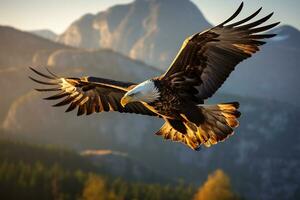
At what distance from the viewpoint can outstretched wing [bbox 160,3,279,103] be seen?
8.62 meters

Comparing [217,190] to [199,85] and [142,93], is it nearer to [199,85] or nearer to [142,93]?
[199,85]

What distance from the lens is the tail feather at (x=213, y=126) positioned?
9.38 metres

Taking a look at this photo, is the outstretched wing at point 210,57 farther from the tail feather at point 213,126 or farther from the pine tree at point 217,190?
the pine tree at point 217,190

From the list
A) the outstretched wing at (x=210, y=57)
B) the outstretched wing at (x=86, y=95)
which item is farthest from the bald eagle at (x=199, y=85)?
the outstretched wing at (x=86, y=95)

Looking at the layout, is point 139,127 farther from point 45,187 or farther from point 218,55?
point 218,55

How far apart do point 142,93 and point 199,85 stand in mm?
1177

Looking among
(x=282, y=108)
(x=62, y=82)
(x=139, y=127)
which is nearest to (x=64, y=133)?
(x=139, y=127)

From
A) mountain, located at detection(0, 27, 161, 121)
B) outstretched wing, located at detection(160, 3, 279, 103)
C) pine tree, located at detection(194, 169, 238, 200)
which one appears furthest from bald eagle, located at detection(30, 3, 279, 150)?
mountain, located at detection(0, 27, 161, 121)

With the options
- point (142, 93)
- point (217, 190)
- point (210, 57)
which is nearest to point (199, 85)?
point (210, 57)

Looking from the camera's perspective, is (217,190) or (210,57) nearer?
(210,57)

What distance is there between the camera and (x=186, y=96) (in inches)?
366

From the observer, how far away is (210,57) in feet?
29.8

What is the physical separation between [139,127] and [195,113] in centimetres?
14438

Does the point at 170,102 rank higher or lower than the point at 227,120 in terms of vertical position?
higher
